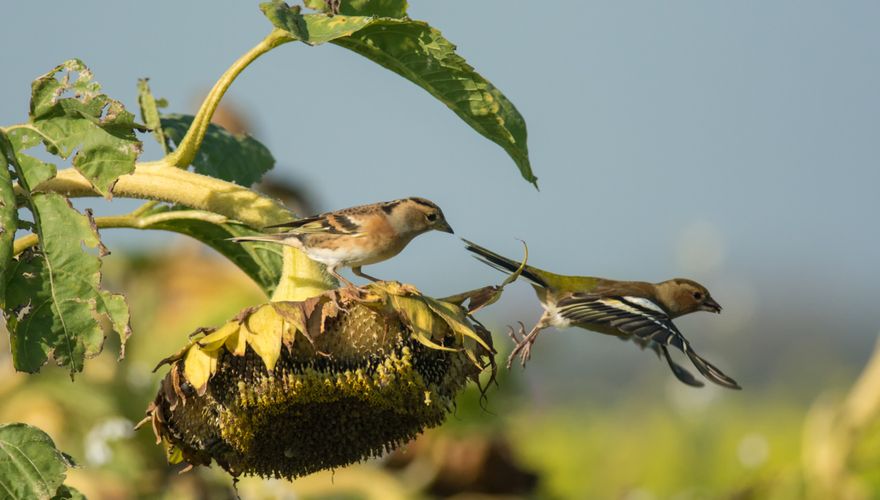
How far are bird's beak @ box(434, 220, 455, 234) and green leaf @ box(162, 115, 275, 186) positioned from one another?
528 millimetres

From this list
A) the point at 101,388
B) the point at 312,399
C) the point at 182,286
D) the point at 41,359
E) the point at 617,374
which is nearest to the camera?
the point at 41,359

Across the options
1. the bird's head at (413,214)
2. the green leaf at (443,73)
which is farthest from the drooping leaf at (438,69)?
the bird's head at (413,214)

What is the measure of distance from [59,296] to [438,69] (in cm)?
96

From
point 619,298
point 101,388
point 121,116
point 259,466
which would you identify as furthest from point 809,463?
point 121,116

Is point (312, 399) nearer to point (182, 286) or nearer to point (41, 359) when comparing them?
point (41, 359)

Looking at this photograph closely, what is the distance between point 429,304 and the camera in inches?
112

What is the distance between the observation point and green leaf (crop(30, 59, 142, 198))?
8.70 feet

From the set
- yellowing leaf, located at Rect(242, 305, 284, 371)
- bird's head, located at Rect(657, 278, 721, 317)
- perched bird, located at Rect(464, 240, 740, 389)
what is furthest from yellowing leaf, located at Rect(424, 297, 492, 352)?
bird's head, located at Rect(657, 278, 721, 317)

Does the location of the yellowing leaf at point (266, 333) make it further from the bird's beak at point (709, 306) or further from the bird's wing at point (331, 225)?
the bird's beak at point (709, 306)

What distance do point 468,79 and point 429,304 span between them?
523mm

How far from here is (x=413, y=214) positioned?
140 inches

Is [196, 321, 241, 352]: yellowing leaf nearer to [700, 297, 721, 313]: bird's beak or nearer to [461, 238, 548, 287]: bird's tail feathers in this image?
[461, 238, 548, 287]: bird's tail feathers

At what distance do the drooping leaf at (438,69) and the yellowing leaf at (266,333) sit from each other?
2.03ft

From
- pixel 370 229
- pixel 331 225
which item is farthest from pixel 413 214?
pixel 331 225
